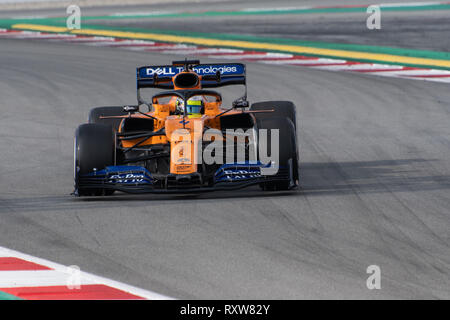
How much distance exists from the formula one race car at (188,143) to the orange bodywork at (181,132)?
0.01m

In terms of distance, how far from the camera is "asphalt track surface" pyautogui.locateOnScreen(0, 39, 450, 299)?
7.55m

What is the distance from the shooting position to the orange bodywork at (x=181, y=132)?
34.7ft

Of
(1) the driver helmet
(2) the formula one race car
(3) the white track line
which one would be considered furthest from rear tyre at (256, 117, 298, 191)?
(3) the white track line

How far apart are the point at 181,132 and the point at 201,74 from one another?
5.94 ft

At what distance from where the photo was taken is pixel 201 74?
40.9 ft

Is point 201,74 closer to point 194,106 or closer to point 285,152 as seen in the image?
point 194,106

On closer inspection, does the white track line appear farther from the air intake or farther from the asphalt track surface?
the air intake

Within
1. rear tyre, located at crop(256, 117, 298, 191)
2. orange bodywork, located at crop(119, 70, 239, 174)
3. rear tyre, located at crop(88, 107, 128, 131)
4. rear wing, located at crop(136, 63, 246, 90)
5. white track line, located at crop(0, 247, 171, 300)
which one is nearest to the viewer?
white track line, located at crop(0, 247, 171, 300)

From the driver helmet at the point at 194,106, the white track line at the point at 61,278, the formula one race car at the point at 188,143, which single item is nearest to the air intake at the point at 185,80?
the formula one race car at the point at 188,143

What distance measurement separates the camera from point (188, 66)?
12328mm

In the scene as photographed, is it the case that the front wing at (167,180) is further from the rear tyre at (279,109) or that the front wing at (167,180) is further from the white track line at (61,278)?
the white track line at (61,278)

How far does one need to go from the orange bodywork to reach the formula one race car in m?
0.01

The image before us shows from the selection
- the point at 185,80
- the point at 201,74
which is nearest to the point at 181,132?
the point at 185,80

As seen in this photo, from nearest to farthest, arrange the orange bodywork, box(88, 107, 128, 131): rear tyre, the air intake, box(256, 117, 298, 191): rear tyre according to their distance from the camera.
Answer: the orange bodywork < box(256, 117, 298, 191): rear tyre < the air intake < box(88, 107, 128, 131): rear tyre
